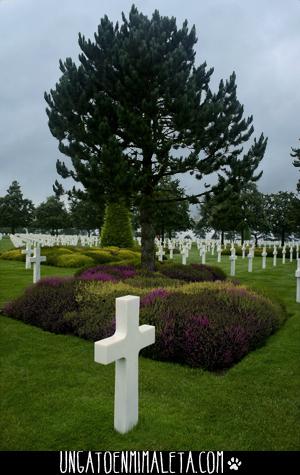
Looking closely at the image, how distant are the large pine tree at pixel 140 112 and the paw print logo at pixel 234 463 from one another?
806 cm

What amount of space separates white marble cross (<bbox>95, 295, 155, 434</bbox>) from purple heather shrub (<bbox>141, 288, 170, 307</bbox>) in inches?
126

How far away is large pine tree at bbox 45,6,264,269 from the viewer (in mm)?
10961

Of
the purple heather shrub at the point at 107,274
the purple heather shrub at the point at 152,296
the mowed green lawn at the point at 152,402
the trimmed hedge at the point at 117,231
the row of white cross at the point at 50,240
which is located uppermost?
the trimmed hedge at the point at 117,231

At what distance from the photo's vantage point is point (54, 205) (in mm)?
60938

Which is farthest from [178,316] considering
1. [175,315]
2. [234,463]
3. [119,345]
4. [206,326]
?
[234,463]

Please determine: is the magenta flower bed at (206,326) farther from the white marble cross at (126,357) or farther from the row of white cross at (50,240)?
the row of white cross at (50,240)

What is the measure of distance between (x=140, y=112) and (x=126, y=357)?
33.0 ft

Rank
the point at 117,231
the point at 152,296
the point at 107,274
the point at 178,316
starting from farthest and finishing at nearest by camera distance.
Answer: the point at 117,231
the point at 107,274
the point at 152,296
the point at 178,316

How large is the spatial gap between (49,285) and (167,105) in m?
6.58

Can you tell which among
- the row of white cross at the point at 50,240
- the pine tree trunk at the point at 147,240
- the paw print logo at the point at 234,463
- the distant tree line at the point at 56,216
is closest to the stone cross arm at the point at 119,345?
the paw print logo at the point at 234,463

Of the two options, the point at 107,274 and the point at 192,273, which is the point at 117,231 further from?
the point at 107,274

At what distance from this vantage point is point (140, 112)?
12.2 m

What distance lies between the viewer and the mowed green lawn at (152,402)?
351 centimetres

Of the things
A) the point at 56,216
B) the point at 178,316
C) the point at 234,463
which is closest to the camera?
the point at 234,463
